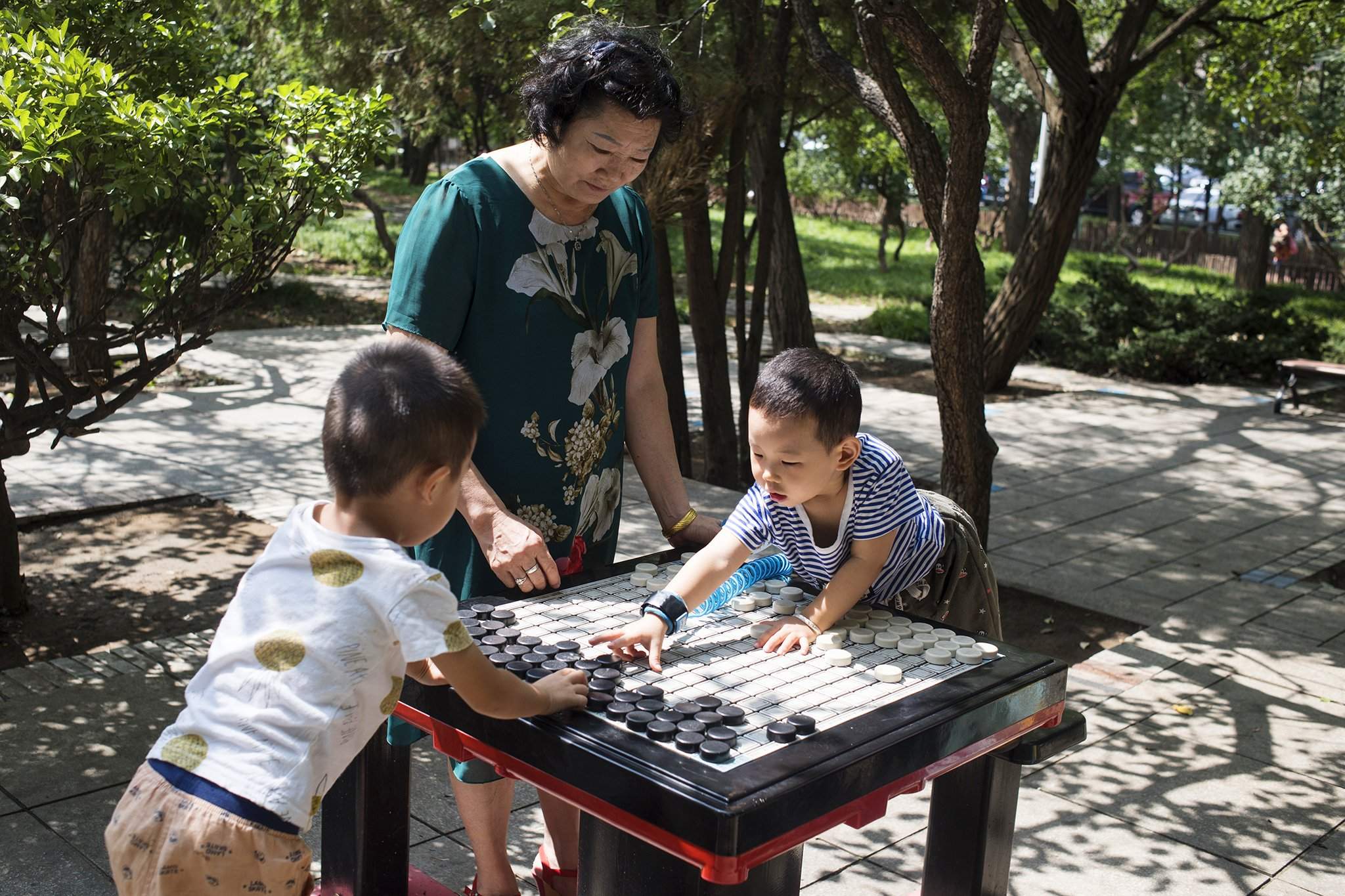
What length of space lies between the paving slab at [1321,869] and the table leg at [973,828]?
4.23 feet

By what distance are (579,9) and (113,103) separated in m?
3.20

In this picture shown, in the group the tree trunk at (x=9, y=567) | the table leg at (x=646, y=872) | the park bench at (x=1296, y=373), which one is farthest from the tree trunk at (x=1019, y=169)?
the table leg at (x=646, y=872)

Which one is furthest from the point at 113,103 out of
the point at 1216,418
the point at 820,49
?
the point at 1216,418

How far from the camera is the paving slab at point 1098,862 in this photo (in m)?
3.33

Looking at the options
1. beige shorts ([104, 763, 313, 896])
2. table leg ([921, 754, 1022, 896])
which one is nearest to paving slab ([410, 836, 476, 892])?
table leg ([921, 754, 1022, 896])

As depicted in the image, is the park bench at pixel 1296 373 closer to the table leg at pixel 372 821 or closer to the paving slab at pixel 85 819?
the paving slab at pixel 85 819

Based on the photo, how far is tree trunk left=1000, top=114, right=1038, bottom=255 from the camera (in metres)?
23.8

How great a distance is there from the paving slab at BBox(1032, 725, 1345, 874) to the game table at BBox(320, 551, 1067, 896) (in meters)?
1.42

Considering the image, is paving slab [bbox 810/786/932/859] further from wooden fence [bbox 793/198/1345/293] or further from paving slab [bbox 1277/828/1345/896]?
wooden fence [bbox 793/198/1345/293]

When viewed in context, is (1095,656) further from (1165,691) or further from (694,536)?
(694,536)

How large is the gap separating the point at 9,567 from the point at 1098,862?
156 inches

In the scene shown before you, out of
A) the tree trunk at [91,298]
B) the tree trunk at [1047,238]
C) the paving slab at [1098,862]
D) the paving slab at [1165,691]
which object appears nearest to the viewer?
the paving slab at [1098,862]

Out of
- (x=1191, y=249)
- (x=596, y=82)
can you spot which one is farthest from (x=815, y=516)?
(x=1191, y=249)

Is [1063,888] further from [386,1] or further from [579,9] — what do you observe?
[386,1]
